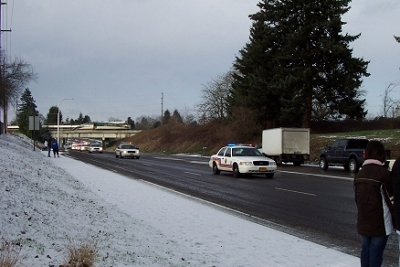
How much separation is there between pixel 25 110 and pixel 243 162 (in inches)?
3316

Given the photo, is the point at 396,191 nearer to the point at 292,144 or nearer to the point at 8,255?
the point at 8,255

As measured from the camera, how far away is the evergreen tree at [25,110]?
274ft

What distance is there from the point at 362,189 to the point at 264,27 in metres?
43.8

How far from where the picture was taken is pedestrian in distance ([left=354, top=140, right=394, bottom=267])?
4766 mm

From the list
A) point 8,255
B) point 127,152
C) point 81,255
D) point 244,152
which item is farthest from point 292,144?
point 8,255

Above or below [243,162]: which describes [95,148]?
below

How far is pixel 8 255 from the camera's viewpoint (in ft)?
15.1

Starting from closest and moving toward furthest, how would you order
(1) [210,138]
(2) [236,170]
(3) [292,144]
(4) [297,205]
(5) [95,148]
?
1. (4) [297,205]
2. (2) [236,170]
3. (3) [292,144]
4. (5) [95,148]
5. (1) [210,138]

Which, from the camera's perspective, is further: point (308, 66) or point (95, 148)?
point (95, 148)

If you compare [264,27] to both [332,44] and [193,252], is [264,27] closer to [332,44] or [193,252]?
[332,44]

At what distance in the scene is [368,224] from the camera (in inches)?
190

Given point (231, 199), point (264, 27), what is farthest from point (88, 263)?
point (264, 27)

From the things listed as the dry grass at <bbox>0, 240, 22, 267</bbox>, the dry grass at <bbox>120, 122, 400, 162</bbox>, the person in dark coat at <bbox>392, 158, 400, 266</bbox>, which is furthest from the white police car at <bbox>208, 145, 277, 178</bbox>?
the dry grass at <bbox>0, 240, 22, 267</bbox>

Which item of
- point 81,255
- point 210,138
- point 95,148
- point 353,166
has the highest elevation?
point 210,138
